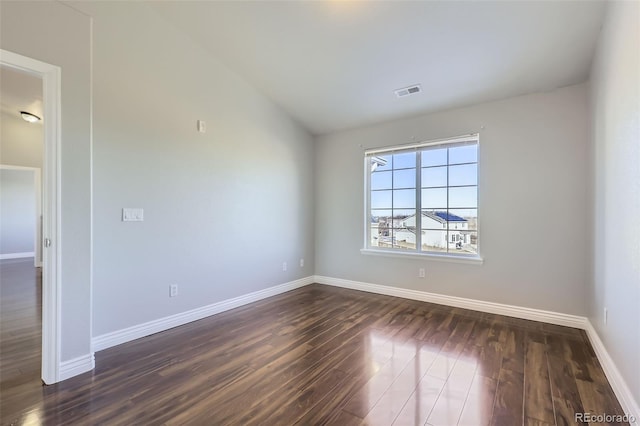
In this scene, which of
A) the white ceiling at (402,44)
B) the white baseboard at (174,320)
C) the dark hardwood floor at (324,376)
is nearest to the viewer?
the dark hardwood floor at (324,376)

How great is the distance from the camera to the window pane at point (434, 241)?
385 cm

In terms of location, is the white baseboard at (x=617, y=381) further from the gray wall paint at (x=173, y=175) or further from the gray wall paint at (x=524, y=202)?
the gray wall paint at (x=173, y=175)

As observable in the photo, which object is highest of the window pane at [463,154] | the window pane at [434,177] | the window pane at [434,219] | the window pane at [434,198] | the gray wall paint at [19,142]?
the gray wall paint at [19,142]

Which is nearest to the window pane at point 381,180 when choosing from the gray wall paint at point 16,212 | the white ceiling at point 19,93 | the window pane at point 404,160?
the window pane at point 404,160

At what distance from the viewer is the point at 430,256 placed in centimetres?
387

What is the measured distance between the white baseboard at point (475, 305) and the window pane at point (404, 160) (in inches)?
70.1

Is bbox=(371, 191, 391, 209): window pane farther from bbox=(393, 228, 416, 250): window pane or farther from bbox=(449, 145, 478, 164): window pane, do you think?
bbox=(449, 145, 478, 164): window pane

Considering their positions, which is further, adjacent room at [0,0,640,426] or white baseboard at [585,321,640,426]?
adjacent room at [0,0,640,426]

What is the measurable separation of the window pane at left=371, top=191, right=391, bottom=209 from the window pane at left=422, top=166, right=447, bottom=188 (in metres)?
0.57

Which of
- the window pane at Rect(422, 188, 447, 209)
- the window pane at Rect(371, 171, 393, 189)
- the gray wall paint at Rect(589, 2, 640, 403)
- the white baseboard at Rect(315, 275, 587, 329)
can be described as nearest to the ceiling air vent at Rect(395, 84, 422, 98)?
Answer: the window pane at Rect(371, 171, 393, 189)

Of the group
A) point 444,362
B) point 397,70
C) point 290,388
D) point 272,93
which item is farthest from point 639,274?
point 272,93

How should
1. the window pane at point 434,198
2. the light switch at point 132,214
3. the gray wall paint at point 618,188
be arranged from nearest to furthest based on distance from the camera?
the gray wall paint at point 618,188
the light switch at point 132,214
the window pane at point 434,198

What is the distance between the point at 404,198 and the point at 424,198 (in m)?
0.30

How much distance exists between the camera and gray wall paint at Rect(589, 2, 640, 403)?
1.59 m
